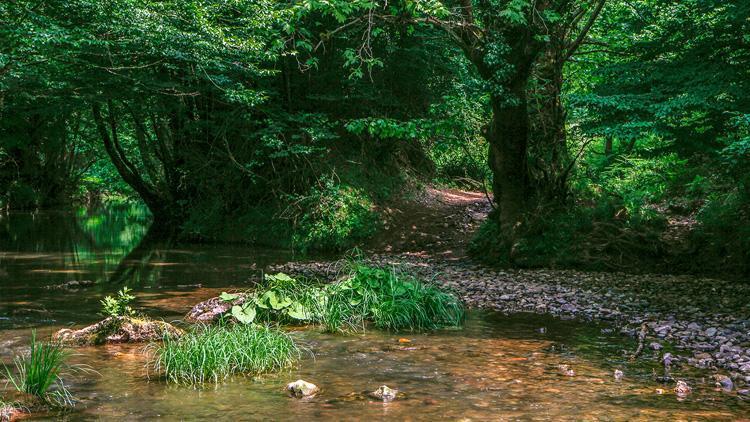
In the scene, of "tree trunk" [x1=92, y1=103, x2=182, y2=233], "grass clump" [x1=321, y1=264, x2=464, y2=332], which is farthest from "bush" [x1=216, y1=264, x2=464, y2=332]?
"tree trunk" [x1=92, y1=103, x2=182, y2=233]

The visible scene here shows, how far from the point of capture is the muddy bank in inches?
300

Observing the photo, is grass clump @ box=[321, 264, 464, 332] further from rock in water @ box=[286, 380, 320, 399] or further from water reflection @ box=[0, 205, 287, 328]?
water reflection @ box=[0, 205, 287, 328]

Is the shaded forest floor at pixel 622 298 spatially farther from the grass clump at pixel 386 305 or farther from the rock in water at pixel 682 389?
the grass clump at pixel 386 305

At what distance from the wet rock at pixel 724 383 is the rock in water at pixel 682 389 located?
0.33 m

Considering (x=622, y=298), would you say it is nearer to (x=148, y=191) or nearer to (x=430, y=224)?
(x=430, y=224)

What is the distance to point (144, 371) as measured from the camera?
6.96 metres

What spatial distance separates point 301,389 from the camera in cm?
621

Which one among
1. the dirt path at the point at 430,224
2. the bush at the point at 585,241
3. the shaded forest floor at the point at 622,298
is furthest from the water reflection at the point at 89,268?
the bush at the point at 585,241

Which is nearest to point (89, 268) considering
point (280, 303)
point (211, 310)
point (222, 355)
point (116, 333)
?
point (211, 310)

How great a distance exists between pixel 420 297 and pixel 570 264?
5.33 m

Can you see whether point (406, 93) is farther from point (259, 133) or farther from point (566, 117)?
point (566, 117)

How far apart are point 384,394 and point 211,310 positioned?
419cm

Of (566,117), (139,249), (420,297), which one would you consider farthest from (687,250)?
(139,249)

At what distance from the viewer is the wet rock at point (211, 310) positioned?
360 inches
